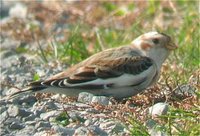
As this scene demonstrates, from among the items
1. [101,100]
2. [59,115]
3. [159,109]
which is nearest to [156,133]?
[159,109]

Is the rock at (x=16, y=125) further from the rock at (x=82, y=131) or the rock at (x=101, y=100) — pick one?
the rock at (x=101, y=100)

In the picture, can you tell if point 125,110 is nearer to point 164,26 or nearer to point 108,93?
point 108,93

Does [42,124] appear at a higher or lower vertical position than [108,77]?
lower

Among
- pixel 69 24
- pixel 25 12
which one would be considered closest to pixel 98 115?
pixel 69 24

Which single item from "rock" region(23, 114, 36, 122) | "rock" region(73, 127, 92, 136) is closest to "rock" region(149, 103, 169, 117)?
"rock" region(73, 127, 92, 136)

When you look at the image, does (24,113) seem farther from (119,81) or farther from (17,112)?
(119,81)

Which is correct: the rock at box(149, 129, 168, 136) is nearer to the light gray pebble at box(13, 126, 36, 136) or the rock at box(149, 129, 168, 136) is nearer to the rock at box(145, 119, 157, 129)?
the rock at box(145, 119, 157, 129)

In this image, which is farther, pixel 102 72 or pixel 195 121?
pixel 102 72
